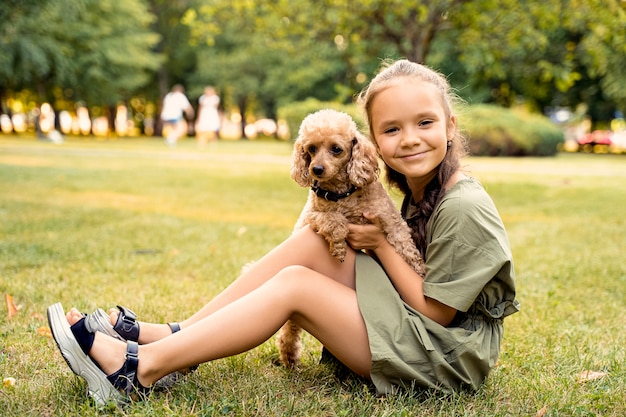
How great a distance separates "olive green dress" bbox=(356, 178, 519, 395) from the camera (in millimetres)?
2639

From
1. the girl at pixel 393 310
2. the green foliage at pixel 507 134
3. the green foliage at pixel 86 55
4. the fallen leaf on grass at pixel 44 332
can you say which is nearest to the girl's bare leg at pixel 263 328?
the girl at pixel 393 310

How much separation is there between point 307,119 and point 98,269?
2.74 m

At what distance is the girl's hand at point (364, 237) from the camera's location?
3.03m

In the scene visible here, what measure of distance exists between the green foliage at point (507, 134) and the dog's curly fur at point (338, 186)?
18.9m

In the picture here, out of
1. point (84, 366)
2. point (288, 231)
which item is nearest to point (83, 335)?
point (84, 366)

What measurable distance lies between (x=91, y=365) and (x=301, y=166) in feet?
5.04

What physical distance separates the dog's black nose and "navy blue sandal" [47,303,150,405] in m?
1.30

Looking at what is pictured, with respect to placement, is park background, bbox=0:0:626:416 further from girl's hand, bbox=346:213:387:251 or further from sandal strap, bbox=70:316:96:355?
girl's hand, bbox=346:213:387:251

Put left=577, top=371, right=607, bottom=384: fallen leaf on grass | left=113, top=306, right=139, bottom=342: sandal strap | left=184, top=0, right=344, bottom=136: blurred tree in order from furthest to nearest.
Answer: left=184, top=0, right=344, bottom=136: blurred tree
left=577, top=371, right=607, bottom=384: fallen leaf on grass
left=113, top=306, right=139, bottom=342: sandal strap

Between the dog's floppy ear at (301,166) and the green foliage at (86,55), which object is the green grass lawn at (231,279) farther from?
the green foliage at (86,55)

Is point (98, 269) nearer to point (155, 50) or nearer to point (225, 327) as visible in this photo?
point (225, 327)

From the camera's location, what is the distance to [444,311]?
272cm

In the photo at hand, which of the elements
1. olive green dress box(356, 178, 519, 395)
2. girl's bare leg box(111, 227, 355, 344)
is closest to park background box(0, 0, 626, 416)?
olive green dress box(356, 178, 519, 395)

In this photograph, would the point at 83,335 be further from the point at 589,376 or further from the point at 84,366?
the point at 589,376
